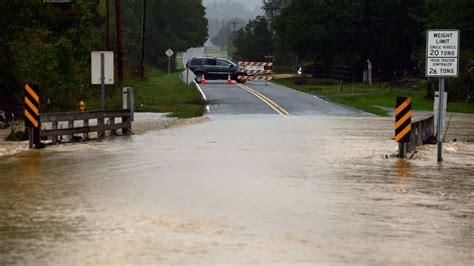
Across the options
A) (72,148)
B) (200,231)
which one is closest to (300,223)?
(200,231)

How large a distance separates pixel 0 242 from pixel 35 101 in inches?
480

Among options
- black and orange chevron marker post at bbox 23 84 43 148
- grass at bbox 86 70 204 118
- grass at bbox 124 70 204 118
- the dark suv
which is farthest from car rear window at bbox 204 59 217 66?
black and orange chevron marker post at bbox 23 84 43 148

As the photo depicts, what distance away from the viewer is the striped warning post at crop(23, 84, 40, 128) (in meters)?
20.5

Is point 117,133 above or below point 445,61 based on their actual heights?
below

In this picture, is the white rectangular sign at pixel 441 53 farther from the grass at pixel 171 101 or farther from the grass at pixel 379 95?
the grass at pixel 379 95

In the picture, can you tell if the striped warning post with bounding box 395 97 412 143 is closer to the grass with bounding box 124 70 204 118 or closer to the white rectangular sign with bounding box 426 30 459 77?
the white rectangular sign with bounding box 426 30 459 77

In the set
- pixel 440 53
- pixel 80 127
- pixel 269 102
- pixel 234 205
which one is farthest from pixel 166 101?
pixel 234 205

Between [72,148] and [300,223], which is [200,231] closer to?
[300,223]

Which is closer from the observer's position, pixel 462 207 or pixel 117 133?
pixel 462 207

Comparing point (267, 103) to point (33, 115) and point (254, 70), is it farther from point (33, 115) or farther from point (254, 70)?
point (33, 115)

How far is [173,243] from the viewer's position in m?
9.05

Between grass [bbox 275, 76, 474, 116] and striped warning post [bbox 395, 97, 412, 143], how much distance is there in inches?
786

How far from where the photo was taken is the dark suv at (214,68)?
6656 centimetres

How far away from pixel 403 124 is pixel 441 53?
181 centimetres
